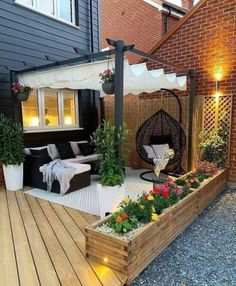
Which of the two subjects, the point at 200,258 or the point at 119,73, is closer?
the point at 200,258

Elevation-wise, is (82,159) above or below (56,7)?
below

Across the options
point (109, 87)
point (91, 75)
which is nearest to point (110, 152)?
point (109, 87)

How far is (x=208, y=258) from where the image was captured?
8.03 ft

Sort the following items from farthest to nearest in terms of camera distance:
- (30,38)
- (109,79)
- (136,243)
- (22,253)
Result: 1. (30,38)
2. (109,79)
3. (22,253)
4. (136,243)

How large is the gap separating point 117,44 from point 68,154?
3119mm

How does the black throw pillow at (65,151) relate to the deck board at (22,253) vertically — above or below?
above

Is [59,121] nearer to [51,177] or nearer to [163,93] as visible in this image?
[51,177]

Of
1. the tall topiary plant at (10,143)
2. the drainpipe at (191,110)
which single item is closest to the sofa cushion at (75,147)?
the tall topiary plant at (10,143)

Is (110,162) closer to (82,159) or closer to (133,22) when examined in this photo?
(82,159)

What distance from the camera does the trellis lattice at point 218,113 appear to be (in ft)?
15.4

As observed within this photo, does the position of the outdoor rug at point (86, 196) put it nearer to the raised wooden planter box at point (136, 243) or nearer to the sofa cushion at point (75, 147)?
the sofa cushion at point (75, 147)

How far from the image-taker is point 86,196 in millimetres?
4102

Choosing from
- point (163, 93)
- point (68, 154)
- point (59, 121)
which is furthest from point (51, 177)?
point (163, 93)

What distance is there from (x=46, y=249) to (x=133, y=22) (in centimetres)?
836
